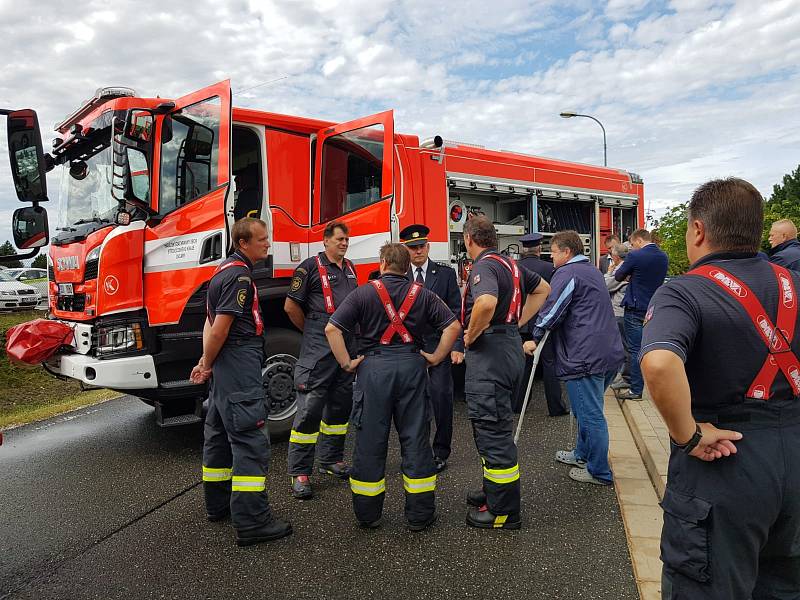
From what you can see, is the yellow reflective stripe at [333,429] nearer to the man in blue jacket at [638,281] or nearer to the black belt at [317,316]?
the black belt at [317,316]

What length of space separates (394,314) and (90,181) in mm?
3077

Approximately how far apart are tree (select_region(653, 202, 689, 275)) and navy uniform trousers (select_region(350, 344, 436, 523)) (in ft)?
59.3

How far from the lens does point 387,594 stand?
284 cm

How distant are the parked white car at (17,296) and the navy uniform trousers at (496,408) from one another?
71.8 feet

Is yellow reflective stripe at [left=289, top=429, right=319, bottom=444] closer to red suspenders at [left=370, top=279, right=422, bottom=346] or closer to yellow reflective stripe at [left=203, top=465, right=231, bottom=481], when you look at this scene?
yellow reflective stripe at [left=203, top=465, right=231, bottom=481]

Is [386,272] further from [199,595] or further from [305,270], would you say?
[199,595]

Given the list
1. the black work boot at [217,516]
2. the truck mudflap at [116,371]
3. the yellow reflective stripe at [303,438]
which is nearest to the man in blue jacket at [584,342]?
the yellow reflective stripe at [303,438]

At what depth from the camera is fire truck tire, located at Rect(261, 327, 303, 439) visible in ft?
16.3

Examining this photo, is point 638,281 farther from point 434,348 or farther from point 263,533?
point 263,533

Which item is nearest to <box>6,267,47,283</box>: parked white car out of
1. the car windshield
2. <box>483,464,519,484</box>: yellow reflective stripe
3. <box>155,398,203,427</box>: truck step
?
the car windshield

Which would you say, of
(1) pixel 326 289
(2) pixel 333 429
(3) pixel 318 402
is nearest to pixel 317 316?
(1) pixel 326 289

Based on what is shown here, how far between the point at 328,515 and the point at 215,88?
3.26m

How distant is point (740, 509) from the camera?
171 centimetres

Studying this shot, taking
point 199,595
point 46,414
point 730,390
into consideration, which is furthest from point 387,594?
point 46,414
